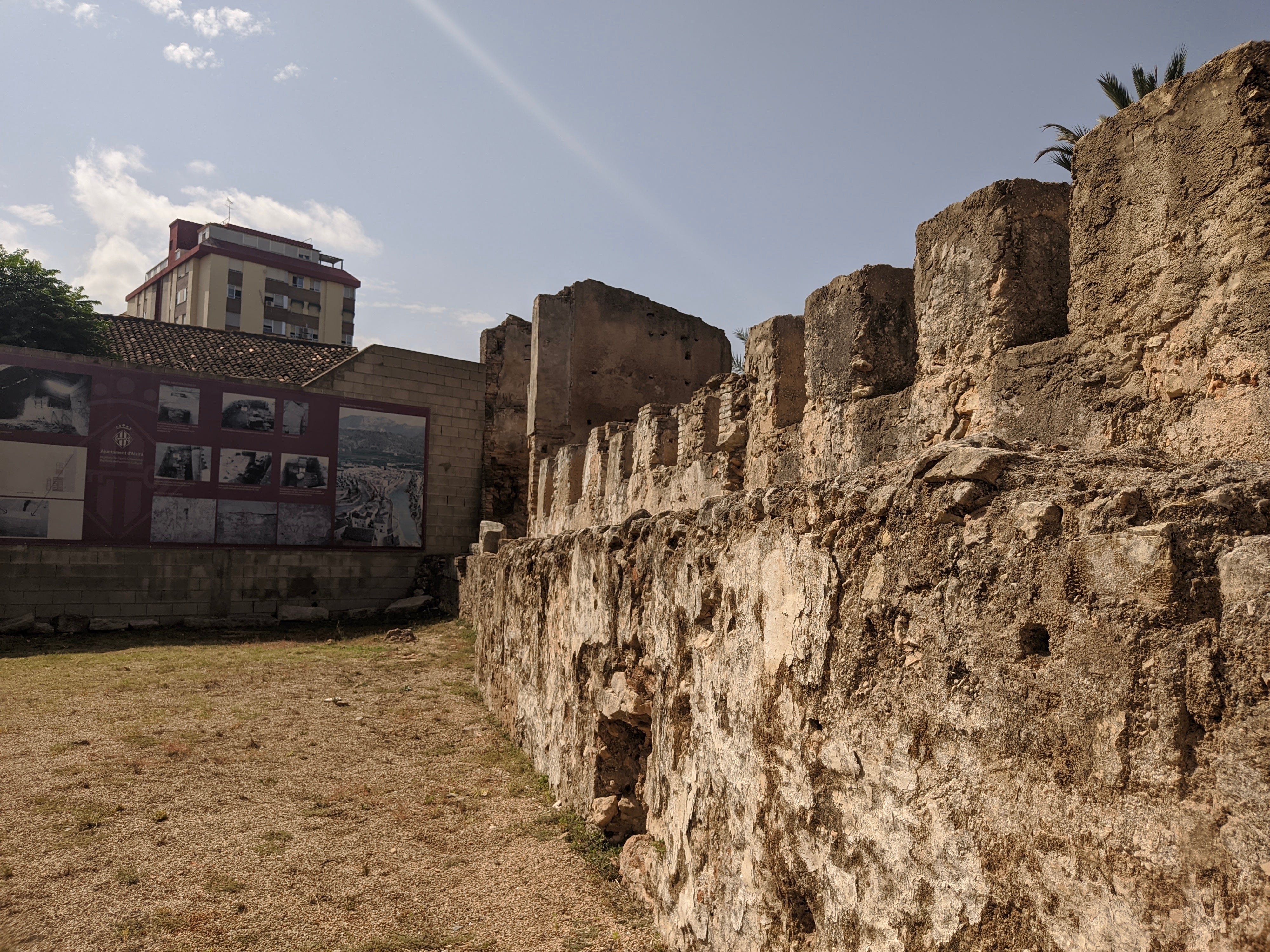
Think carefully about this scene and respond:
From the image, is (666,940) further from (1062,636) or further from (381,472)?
(381,472)

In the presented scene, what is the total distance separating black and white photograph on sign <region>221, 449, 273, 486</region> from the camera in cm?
1493

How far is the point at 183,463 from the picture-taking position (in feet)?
47.9

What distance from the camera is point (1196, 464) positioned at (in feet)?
5.77

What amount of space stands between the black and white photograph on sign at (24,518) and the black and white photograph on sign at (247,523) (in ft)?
8.20

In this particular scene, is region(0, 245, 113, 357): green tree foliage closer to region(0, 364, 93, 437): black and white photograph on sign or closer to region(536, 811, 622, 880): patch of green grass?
region(0, 364, 93, 437): black and white photograph on sign

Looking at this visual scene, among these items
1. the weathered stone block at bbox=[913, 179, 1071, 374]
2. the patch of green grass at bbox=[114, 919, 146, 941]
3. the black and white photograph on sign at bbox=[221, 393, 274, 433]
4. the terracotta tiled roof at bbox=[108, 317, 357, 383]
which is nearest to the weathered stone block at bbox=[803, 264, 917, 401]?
the weathered stone block at bbox=[913, 179, 1071, 374]

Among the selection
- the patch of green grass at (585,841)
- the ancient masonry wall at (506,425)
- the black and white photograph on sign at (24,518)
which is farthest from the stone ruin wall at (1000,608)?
the ancient masonry wall at (506,425)

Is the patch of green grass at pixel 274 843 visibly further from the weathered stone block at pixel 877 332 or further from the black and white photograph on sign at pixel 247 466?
the black and white photograph on sign at pixel 247 466

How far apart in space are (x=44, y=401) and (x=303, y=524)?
176 inches

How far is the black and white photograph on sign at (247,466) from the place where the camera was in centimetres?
1493

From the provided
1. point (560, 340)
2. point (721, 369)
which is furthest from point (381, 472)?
point (721, 369)

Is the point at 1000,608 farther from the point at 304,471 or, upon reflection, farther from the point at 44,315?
the point at 44,315

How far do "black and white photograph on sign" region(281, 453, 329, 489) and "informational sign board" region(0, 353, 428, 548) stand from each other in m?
0.02

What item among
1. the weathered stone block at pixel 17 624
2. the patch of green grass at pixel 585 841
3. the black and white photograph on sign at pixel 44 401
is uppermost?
the black and white photograph on sign at pixel 44 401
